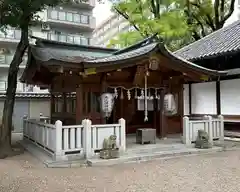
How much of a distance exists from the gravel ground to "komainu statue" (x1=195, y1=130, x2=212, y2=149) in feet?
3.61

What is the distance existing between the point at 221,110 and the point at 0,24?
9.65m

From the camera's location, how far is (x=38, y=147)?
10492 mm

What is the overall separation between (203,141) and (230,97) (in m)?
3.72

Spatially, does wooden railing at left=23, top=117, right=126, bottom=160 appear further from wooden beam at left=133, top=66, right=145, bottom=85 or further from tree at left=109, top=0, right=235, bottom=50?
tree at left=109, top=0, right=235, bottom=50

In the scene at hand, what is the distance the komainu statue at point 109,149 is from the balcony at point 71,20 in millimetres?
20120

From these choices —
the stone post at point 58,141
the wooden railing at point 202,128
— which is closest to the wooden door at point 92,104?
the stone post at point 58,141

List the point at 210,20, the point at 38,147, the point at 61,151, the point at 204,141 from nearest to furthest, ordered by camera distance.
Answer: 1. the point at 61,151
2. the point at 204,141
3. the point at 38,147
4. the point at 210,20

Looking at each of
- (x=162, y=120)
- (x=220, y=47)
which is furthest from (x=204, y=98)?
(x=162, y=120)

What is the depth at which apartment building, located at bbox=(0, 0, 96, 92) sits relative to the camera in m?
24.0

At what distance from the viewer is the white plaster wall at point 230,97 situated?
39.6 feet

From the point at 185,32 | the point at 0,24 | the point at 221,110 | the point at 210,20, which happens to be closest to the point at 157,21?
the point at 185,32

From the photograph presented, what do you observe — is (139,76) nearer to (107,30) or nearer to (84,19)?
(84,19)

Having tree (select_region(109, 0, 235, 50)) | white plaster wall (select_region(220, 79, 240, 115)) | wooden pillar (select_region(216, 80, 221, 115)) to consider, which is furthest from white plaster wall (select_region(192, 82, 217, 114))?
tree (select_region(109, 0, 235, 50))

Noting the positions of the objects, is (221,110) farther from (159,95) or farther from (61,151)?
(61,151)
